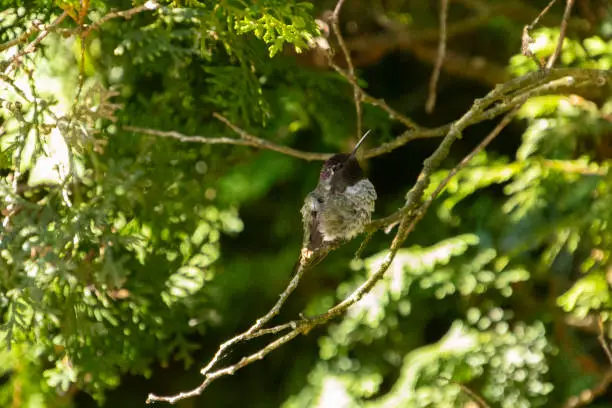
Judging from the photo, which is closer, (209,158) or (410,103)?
(209,158)

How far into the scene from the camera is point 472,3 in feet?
17.9

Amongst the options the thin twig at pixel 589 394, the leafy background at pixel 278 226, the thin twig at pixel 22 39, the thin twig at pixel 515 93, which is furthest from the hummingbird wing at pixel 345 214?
the thin twig at pixel 589 394

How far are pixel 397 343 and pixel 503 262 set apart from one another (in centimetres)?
82

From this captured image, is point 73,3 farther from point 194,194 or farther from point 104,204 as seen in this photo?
point 194,194

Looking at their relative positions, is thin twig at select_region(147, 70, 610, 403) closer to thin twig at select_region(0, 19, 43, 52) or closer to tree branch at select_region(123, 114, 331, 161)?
tree branch at select_region(123, 114, 331, 161)

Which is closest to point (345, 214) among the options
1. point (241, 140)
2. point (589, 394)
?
point (241, 140)

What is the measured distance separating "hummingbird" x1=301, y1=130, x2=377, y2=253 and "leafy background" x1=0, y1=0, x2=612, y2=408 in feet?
1.33

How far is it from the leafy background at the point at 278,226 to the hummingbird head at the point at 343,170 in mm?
365

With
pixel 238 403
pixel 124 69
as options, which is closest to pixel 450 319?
pixel 238 403

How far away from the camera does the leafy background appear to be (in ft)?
12.7

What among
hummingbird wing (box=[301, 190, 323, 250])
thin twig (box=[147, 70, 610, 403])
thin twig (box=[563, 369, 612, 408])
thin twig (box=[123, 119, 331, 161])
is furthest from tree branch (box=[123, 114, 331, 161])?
thin twig (box=[563, 369, 612, 408])

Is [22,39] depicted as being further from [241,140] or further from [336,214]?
[336,214]

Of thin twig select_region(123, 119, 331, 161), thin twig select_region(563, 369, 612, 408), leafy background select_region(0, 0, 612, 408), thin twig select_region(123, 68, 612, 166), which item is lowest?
thin twig select_region(563, 369, 612, 408)

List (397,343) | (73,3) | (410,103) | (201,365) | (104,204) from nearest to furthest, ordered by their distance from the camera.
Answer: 1. (73,3)
2. (104,204)
3. (397,343)
4. (201,365)
5. (410,103)
